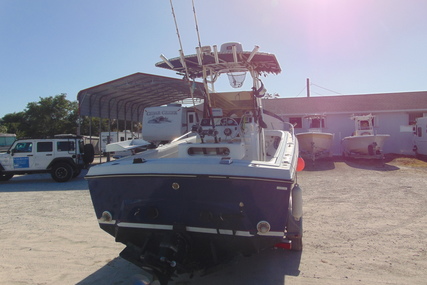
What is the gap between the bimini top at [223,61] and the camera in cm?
454

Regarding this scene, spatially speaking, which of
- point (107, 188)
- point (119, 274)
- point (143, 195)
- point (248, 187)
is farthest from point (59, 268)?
point (248, 187)

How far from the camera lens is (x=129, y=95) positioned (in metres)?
19.2

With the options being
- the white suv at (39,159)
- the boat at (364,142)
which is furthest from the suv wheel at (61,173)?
the boat at (364,142)

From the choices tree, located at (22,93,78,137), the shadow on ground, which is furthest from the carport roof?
tree, located at (22,93,78,137)

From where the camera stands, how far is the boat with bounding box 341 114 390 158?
14930 mm

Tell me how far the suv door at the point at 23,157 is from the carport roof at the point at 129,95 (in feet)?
16.4

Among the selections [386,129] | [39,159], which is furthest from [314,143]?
[39,159]

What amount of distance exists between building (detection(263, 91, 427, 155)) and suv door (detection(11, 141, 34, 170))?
13699 mm

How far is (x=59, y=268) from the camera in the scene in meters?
4.14

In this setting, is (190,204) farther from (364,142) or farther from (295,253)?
(364,142)

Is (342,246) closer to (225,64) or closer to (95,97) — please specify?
(225,64)

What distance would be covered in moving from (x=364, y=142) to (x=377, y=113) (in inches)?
233

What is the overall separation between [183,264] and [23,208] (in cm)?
654

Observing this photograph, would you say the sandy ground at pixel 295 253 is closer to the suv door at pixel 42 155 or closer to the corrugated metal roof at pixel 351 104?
the suv door at pixel 42 155
